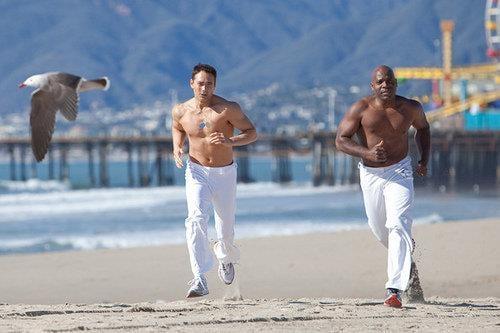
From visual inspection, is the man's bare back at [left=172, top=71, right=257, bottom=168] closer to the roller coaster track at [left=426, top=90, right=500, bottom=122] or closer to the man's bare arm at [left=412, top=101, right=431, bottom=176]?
the man's bare arm at [left=412, top=101, right=431, bottom=176]

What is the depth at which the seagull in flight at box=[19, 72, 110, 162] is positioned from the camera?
10.4m

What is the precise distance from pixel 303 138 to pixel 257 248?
50916 millimetres

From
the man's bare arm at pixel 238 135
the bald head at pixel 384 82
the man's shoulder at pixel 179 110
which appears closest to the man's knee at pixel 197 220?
the man's bare arm at pixel 238 135

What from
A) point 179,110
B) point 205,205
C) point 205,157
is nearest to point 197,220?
point 205,205

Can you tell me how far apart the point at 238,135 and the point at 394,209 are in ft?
3.66

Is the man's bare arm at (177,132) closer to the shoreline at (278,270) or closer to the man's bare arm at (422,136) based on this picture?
the man's bare arm at (422,136)

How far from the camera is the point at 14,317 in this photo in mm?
8531

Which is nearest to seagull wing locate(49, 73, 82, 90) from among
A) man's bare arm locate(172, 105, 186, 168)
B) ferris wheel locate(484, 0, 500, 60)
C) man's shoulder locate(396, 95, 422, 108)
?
man's bare arm locate(172, 105, 186, 168)

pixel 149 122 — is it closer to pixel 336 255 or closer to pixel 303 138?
pixel 303 138

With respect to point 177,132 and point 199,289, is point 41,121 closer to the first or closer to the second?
point 177,132

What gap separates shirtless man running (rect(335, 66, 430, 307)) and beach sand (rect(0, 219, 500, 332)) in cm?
32

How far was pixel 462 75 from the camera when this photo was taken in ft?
274

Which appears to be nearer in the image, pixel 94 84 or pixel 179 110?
pixel 179 110

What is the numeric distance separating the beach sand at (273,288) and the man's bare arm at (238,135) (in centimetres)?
104
